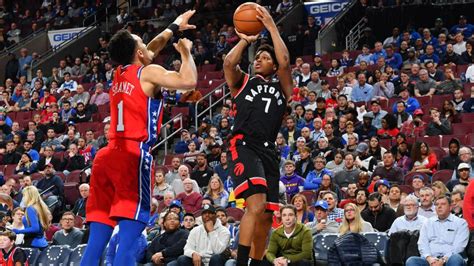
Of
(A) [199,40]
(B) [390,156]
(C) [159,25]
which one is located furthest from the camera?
(C) [159,25]

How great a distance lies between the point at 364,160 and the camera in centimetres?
1576

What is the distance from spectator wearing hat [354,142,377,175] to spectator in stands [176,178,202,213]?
8.42 ft

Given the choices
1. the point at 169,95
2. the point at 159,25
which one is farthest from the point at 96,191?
the point at 159,25

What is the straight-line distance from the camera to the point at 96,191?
301 inches

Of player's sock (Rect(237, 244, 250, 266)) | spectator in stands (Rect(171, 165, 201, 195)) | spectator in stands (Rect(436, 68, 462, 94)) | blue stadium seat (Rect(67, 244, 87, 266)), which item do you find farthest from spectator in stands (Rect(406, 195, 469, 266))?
spectator in stands (Rect(436, 68, 462, 94))

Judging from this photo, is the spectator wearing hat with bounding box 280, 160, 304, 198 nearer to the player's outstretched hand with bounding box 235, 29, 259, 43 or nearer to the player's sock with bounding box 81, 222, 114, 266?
the player's outstretched hand with bounding box 235, 29, 259, 43

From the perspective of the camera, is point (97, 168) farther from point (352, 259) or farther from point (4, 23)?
point (4, 23)

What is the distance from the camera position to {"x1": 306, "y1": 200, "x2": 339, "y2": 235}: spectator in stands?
13.1 meters

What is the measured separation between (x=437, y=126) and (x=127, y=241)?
10134mm

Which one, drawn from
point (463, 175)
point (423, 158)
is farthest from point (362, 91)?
point (463, 175)

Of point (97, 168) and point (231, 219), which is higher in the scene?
point (97, 168)

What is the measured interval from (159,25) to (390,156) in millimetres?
13580

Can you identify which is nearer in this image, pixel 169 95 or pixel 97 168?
pixel 97 168

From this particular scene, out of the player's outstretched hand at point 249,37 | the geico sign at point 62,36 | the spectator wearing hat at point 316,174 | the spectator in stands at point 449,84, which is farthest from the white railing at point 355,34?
the player's outstretched hand at point 249,37
